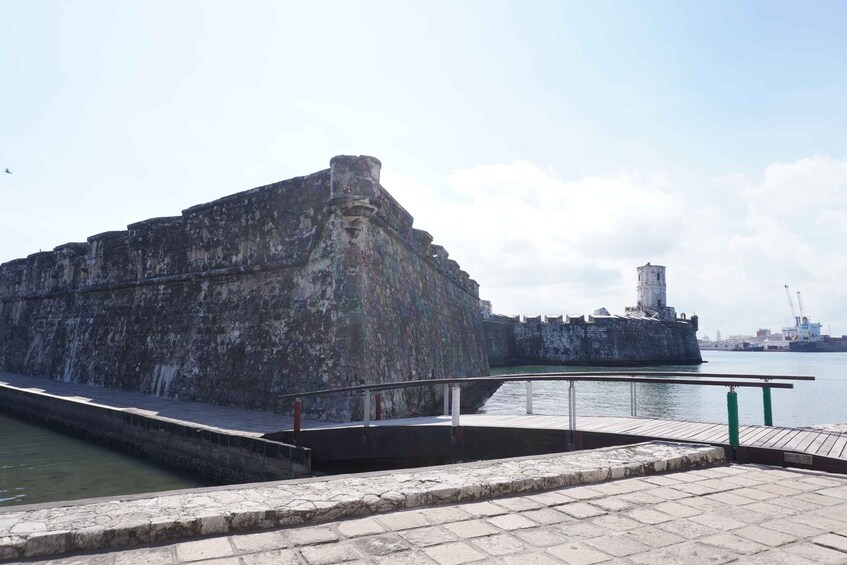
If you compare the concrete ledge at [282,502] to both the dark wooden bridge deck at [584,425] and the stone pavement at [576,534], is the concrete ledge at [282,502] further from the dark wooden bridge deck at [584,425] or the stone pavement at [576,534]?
the dark wooden bridge deck at [584,425]

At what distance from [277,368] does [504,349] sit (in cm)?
3714

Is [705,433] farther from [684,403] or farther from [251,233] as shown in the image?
[684,403]

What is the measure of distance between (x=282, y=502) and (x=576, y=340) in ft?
150

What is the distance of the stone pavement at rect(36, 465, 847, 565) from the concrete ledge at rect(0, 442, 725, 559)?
12cm

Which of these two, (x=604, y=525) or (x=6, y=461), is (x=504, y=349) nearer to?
(x=6, y=461)

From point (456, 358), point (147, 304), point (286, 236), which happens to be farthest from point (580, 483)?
point (147, 304)

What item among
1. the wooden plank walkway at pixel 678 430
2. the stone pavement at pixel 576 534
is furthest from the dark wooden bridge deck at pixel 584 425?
the stone pavement at pixel 576 534

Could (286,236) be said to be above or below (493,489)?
above

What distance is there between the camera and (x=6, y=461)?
10.5 m

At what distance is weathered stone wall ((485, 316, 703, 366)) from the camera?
152 ft

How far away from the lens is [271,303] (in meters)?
12.2

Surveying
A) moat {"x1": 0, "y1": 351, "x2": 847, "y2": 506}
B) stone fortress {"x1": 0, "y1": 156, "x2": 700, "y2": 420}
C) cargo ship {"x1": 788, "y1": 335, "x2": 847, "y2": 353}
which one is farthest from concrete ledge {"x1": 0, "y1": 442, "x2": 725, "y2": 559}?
cargo ship {"x1": 788, "y1": 335, "x2": 847, "y2": 353}

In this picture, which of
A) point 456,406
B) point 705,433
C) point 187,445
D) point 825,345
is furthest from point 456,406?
point 825,345

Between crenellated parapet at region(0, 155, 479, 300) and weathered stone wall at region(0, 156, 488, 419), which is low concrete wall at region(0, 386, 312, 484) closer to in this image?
weathered stone wall at region(0, 156, 488, 419)
